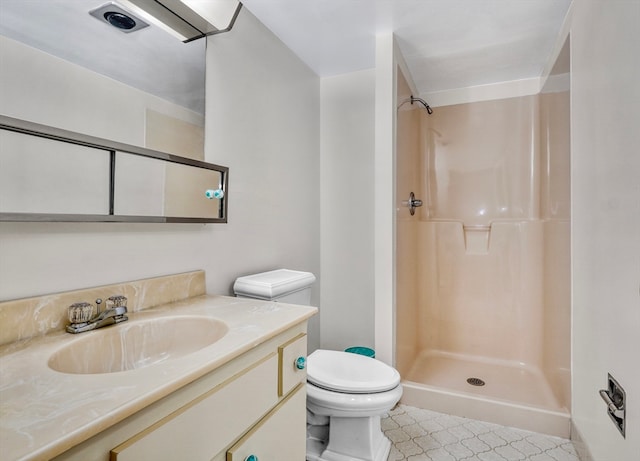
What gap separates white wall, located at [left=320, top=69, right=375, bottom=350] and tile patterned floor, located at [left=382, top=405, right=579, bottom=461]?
64 cm

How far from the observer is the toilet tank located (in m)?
1.55

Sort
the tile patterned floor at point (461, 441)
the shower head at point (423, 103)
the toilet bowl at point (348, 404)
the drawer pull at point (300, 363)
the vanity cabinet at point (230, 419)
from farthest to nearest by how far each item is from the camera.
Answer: the shower head at point (423, 103) → the tile patterned floor at point (461, 441) → the toilet bowl at point (348, 404) → the drawer pull at point (300, 363) → the vanity cabinet at point (230, 419)

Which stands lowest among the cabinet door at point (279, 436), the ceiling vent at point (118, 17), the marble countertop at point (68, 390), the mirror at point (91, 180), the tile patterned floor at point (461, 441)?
the tile patterned floor at point (461, 441)

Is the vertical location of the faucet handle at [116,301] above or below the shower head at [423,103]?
below

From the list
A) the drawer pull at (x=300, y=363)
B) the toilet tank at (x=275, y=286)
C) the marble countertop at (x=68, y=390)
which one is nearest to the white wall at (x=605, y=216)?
the drawer pull at (x=300, y=363)

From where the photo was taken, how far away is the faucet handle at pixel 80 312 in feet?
3.16

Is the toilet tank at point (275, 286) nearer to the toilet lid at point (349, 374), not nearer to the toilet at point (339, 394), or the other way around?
the toilet at point (339, 394)

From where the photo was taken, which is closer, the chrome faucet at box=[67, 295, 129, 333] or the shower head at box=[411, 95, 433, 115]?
the chrome faucet at box=[67, 295, 129, 333]

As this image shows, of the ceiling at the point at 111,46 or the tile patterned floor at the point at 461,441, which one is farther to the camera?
the tile patterned floor at the point at 461,441

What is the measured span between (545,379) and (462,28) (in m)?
2.34

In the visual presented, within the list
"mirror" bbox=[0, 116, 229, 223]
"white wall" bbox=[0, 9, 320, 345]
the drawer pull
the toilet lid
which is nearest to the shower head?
"white wall" bbox=[0, 9, 320, 345]

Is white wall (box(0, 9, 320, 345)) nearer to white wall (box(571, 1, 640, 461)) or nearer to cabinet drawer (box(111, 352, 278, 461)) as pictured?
cabinet drawer (box(111, 352, 278, 461))

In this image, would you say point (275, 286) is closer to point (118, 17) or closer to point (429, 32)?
point (118, 17)

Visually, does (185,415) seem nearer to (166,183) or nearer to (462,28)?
(166,183)
